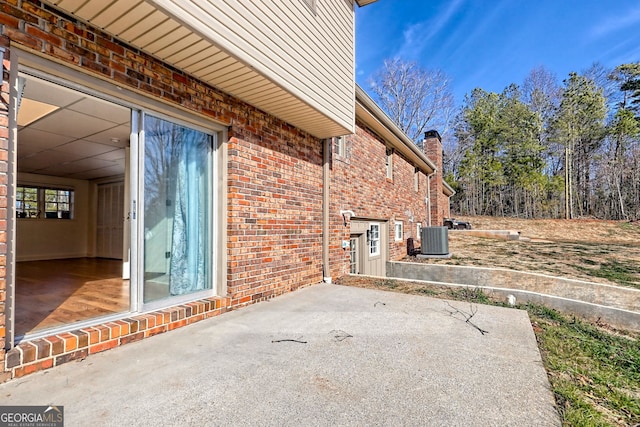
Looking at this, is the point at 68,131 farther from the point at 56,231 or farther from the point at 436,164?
the point at 436,164

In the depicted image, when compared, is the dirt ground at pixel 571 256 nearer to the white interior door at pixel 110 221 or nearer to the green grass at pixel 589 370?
the green grass at pixel 589 370

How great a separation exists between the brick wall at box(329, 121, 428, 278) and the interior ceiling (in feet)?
11.9

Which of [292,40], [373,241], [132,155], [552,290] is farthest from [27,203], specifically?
[552,290]

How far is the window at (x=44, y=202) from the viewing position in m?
8.30

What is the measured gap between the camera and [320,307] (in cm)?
408

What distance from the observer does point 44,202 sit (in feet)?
28.6

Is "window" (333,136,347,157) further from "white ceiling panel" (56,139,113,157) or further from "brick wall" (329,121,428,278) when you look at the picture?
"white ceiling panel" (56,139,113,157)

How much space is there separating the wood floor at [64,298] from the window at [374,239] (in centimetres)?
542

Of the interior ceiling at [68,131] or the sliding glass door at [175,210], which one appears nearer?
the sliding glass door at [175,210]

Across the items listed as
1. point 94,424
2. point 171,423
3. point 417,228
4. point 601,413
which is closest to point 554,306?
point 601,413

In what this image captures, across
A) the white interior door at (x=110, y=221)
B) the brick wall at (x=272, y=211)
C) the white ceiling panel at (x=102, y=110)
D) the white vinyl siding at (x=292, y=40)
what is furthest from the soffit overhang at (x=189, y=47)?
the white interior door at (x=110, y=221)

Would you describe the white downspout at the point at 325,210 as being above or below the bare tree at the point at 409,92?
below

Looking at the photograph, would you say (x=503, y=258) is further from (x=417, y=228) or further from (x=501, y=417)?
(x=501, y=417)

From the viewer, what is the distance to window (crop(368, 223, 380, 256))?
8292 mm
